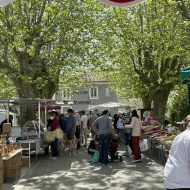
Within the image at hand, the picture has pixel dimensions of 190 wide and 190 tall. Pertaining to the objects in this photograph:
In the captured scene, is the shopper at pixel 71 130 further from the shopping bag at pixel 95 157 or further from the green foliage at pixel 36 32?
the shopping bag at pixel 95 157

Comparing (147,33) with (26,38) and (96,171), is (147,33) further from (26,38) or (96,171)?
(96,171)

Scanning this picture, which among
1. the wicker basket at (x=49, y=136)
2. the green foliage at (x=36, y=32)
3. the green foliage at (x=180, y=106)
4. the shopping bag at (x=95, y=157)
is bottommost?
the shopping bag at (x=95, y=157)

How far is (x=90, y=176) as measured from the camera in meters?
12.4

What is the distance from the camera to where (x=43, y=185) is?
11266 millimetres

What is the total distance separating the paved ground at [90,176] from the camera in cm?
1089

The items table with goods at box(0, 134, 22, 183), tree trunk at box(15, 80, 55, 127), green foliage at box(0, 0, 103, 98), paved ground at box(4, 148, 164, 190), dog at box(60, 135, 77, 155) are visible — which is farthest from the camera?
tree trunk at box(15, 80, 55, 127)

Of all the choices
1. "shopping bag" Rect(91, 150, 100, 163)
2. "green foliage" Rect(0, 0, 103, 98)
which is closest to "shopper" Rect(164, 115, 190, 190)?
"shopping bag" Rect(91, 150, 100, 163)

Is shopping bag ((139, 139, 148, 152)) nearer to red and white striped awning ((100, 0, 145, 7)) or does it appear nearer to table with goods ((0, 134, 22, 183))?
table with goods ((0, 134, 22, 183))

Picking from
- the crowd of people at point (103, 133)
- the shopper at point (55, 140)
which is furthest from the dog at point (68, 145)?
the shopper at point (55, 140)

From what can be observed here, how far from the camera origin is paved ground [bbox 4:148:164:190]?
10.9 metres

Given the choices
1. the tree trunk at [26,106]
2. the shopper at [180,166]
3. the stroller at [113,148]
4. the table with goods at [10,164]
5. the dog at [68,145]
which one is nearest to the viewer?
the shopper at [180,166]

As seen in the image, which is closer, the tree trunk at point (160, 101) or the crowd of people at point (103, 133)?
the crowd of people at point (103, 133)

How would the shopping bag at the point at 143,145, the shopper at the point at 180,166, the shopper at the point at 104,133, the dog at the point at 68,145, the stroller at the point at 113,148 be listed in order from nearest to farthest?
the shopper at the point at 180,166 < the shopper at the point at 104,133 < the stroller at the point at 113,148 < the shopping bag at the point at 143,145 < the dog at the point at 68,145

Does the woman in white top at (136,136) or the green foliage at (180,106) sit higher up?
the green foliage at (180,106)
